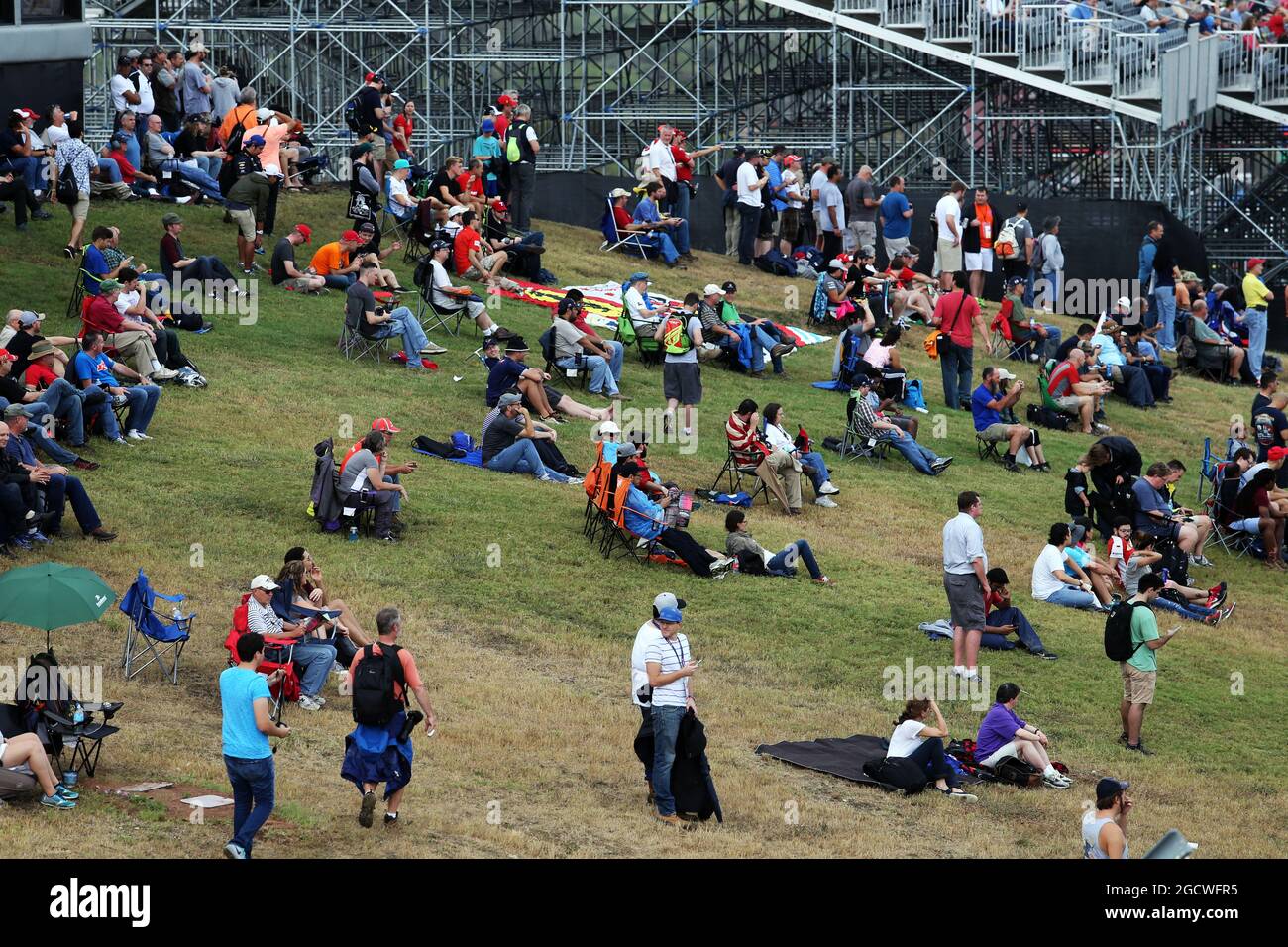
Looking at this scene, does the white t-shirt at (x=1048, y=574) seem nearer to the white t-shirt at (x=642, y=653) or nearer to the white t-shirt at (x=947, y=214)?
the white t-shirt at (x=642, y=653)

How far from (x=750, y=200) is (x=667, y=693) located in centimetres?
2077

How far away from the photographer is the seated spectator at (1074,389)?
88.2ft

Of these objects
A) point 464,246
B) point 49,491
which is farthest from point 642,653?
point 464,246

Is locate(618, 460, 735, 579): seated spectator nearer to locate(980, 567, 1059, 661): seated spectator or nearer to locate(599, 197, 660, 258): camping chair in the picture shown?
locate(980, 567, 1059, 661): seated spectator

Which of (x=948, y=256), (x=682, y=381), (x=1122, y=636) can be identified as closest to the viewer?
(x=1122, y=636)

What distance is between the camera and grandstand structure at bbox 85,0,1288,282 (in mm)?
35500

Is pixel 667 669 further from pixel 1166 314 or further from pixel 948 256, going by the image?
pixel 1166 314

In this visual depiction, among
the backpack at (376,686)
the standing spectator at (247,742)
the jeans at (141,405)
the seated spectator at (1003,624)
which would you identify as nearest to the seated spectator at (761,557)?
the seated spectator at (1003,624)

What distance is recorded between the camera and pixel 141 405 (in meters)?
20.9

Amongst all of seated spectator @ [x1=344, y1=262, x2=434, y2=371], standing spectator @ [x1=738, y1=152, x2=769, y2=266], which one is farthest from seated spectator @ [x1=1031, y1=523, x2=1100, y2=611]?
standing spectator @ [x1=738, y1=152, x2=769, y2=266]

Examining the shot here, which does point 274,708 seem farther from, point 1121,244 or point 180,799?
point 1121,244

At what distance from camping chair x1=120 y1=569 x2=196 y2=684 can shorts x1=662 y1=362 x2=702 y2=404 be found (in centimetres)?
893

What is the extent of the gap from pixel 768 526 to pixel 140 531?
6769 mm

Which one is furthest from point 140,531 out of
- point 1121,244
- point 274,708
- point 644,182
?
point 1121,244
